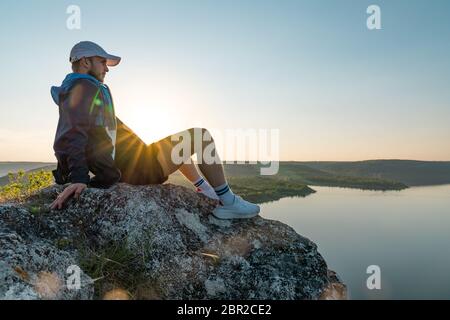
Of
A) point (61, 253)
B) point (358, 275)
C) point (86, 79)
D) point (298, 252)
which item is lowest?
point (358, 275)

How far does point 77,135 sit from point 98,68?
1.13 metres

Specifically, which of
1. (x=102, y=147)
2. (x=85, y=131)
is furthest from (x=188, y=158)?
(x=85, y=131)

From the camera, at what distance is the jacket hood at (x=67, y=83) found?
15.2 ft

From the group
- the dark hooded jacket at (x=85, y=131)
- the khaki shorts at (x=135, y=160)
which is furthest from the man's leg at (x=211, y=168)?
the dark hooded jacket at (x=85, y=131)

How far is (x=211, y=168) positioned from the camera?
486 cm

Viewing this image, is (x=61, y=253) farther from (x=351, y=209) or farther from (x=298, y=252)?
(x=351, y=209)

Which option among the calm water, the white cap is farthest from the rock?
the calm water

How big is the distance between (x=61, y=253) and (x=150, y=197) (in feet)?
4.62

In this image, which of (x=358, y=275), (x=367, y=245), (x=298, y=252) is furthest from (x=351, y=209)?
(x=298, y=252)

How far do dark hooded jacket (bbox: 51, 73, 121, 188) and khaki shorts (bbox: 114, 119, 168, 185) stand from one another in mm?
266

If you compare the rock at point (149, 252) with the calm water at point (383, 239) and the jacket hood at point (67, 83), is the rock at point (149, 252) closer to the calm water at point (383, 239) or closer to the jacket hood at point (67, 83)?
the jacket hood at point (67, 83)

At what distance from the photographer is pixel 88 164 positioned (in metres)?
4.65

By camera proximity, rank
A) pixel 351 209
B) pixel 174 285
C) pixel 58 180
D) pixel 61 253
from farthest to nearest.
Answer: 1. pixel 351 209
2. pixel 58 180
3. pixel 174 285
4. pixel 61 253

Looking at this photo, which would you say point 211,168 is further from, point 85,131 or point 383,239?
point 383,239
